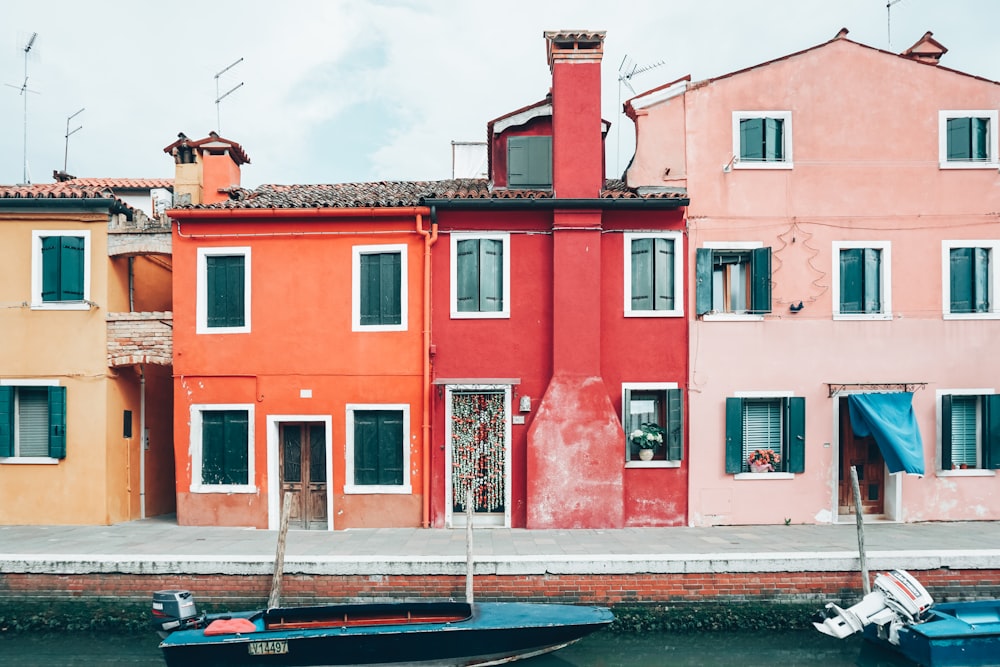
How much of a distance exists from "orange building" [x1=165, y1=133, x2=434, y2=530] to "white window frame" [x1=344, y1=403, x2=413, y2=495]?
0.02 meters

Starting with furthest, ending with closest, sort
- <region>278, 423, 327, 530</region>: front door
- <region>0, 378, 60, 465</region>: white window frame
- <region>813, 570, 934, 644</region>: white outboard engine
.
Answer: <region>278, 423, 327, 530</region>: front door, <region>0, 378, 60, 465</region>: white window frame, <region>813, 570, 934, 644</region>: white outboard engine

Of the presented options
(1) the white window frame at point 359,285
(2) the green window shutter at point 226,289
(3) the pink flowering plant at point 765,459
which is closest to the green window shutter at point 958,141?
(3) the pink flowering plant at point 765,459

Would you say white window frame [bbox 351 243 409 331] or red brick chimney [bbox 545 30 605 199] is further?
white window frame [bbox 351 243 409 331]

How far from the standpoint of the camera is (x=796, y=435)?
12945mm

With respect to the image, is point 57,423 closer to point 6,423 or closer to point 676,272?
point 6,423

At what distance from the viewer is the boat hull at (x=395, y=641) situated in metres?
9.02

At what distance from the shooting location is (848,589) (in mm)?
10242

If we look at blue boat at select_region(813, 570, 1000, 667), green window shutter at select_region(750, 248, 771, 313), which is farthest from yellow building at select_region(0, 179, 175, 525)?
blue boat at select_region(813, 570, 1000, 667)

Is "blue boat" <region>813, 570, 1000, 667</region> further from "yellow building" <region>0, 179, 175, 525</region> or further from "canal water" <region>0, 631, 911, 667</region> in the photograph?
"yellow building" <region>0, 179, 175, 525</region>

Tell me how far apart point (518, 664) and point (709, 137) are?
9.36 meters

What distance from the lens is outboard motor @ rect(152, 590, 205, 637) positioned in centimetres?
931

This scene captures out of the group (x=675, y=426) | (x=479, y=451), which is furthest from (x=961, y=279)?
(x=479, y=451)

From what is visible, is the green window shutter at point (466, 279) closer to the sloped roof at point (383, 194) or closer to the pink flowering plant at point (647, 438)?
the sloped roof at point (383, 194)

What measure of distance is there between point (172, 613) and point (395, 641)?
2.87m
